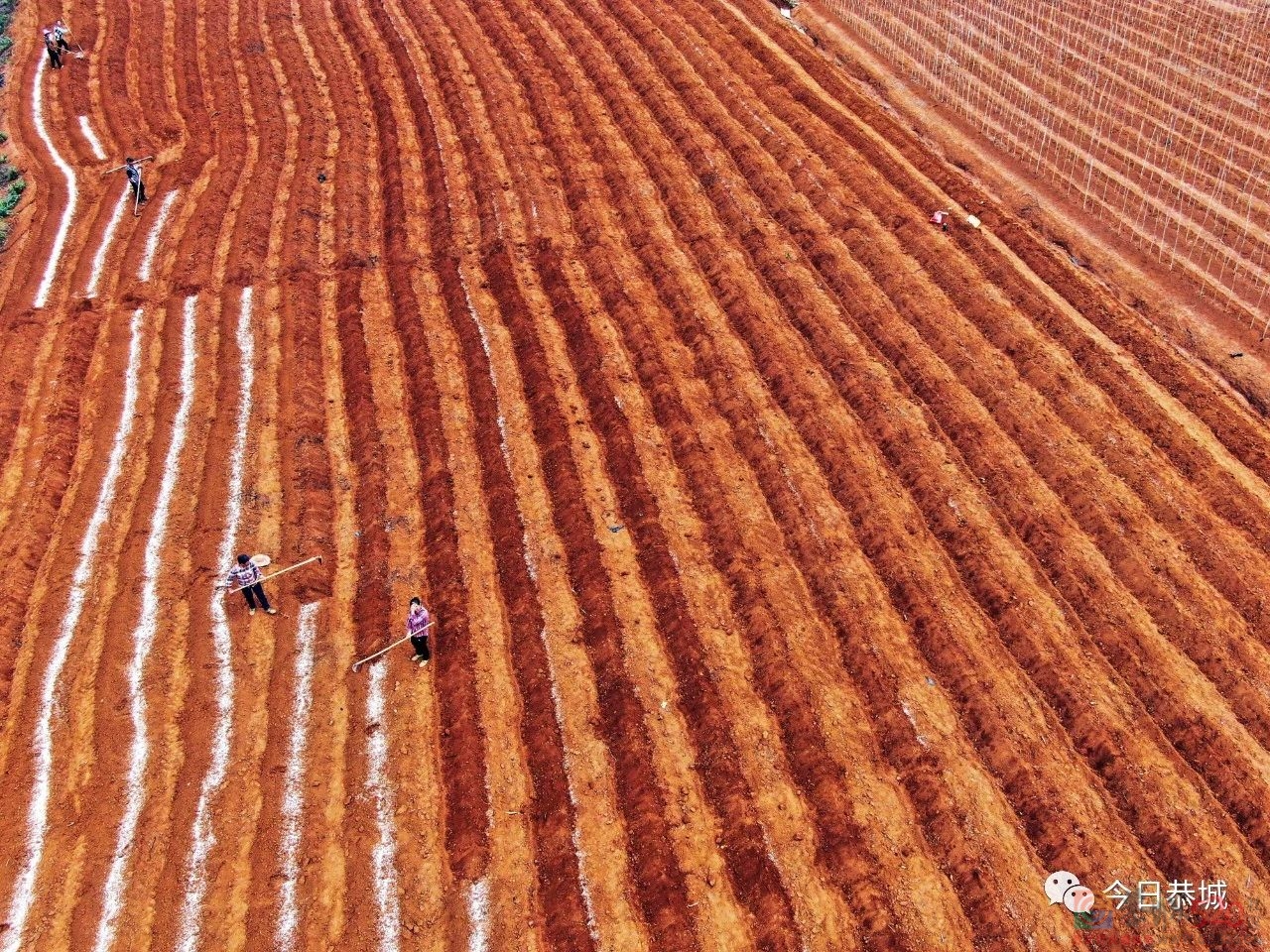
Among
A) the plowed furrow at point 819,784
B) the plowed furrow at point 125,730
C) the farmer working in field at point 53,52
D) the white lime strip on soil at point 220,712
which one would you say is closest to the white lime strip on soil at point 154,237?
the white lime strip on soil at point 220,712

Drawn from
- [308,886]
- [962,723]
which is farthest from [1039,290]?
[308,886]

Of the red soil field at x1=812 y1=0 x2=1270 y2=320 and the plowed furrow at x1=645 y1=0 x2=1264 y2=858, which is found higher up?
the red soil field at x1=812 y1=0 x2=1270 y2=320

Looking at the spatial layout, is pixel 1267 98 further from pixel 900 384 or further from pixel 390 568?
pixel 390 568

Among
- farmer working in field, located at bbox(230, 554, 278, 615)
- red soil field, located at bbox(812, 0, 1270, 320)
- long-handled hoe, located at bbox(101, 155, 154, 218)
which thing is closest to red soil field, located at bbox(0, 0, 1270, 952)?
farmer working in field, located at bbox(230, 554, 278, 615)

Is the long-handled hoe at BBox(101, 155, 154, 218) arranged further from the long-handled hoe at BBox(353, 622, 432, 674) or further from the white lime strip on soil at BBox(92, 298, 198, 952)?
the long-handled hoe at BBox(353, 622, 432, 674)

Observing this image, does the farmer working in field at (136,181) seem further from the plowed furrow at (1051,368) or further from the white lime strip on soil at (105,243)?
the plowed furrow at (1051,368)

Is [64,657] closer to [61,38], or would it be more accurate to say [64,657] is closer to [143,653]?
[143,653]
